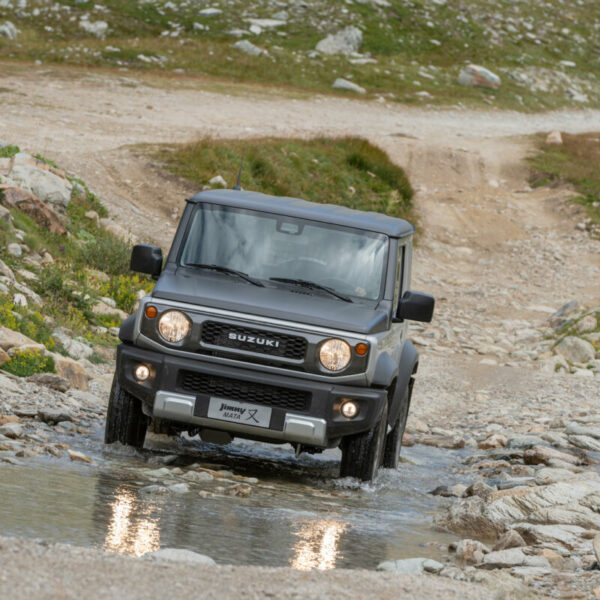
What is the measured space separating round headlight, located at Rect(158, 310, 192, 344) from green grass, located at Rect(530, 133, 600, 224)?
818 inches

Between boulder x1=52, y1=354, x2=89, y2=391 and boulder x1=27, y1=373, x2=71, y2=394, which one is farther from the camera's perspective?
boulder x1=52, y1=354, x2=89, y2=391

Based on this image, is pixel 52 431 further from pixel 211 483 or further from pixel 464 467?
pixel 464 467

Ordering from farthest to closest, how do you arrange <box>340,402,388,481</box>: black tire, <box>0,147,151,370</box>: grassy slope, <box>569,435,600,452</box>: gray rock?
<box>0,147,151,370</box>: grassy slope → <box>569,435,600,452</box>: gray rock → <box>340,402,388,481</box>: black tire

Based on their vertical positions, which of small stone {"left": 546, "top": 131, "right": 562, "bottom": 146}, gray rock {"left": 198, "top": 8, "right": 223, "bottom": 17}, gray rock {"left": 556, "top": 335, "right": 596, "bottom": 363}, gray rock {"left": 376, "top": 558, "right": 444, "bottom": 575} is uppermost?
gray rock {"left": 198, "top": 8, "right": 223, "bottom": 17}

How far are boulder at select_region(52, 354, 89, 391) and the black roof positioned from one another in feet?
8.75

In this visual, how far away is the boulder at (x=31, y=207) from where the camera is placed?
613 inches

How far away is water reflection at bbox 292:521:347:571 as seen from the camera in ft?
19.2

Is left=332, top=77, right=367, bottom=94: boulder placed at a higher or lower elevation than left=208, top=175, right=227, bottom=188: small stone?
higher

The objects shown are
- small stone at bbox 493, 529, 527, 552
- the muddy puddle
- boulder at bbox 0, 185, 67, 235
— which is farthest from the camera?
boulder at bbox 0, 185, 67, 235

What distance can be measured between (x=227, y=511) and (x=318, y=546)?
824mm

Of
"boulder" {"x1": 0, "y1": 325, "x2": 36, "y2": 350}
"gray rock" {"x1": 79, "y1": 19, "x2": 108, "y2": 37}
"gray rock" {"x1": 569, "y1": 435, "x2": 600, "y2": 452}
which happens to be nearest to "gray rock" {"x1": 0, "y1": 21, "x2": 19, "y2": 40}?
"gray rock" {"x1": 79, "y1": 19, "x2": 108, "y2": 37}

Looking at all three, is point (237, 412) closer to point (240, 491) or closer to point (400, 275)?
point (240, 491)

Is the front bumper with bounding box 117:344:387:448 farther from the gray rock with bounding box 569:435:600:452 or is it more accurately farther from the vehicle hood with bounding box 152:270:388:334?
the gray rock with bounding box 569:435:600:452

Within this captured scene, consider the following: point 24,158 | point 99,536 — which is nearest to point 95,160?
point 24,158
